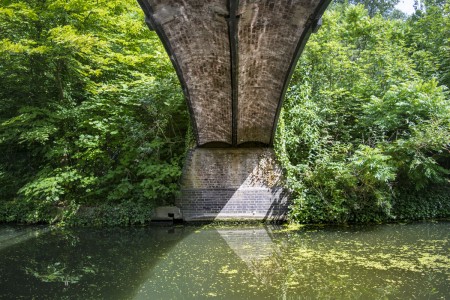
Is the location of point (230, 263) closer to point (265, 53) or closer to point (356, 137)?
point (265, 53)

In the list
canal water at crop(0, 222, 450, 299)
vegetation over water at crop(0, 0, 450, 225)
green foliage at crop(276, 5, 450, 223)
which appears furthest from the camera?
vegetation over water at crop(0, 0, 450, 225)

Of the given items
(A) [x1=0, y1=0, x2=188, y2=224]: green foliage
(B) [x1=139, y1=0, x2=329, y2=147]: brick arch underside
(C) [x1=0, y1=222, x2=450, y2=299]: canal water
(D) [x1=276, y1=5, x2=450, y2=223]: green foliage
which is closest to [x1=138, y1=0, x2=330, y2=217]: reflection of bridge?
(B) [x1=139, y1=0, x2=329, y2=147]: brick arch underside

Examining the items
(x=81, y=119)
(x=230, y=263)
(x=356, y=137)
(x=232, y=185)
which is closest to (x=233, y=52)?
(x=230, y=263)

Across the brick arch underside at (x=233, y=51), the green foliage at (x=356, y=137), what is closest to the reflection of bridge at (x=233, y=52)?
the brick arch underside at (x=233, y=51)

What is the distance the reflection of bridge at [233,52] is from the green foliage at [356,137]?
1.22 metres

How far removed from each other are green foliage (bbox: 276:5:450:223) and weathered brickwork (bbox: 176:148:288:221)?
0.46 metres

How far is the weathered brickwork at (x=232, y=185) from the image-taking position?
8.13m

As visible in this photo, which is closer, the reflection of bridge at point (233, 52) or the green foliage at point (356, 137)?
the reflection of bridge at point (233, 52)

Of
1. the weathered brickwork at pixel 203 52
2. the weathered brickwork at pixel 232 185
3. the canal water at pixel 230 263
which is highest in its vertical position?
the weathered brickwork at pixel 203 52

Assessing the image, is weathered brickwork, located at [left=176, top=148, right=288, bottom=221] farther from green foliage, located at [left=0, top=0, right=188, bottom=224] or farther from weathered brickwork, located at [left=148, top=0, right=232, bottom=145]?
weathered brickwork, located at [left=148, top=0, right=232, bottom=145]

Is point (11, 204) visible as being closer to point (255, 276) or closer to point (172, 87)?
point (172, 87)

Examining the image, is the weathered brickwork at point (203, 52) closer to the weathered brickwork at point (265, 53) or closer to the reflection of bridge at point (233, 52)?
the reflection of bridge at point (233, 52)

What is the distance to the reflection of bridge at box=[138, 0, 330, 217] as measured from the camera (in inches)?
177

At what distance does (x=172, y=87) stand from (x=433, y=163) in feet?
19.3
